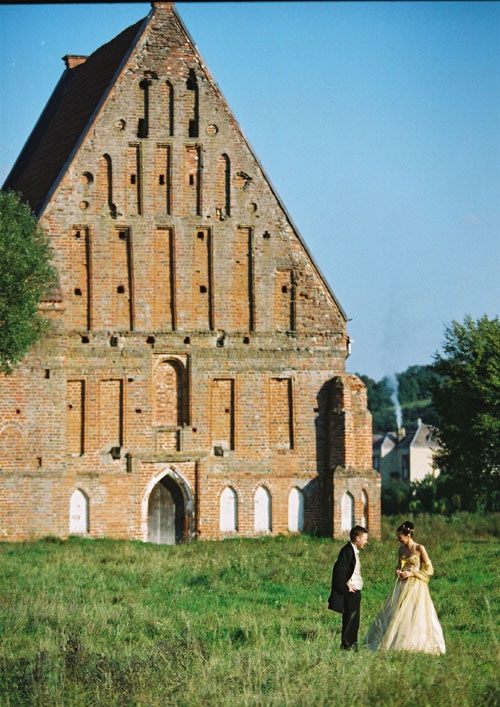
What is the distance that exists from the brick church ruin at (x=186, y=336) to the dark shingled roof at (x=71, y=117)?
1451 mm

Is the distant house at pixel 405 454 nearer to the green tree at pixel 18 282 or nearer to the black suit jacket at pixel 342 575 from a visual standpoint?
the green tree at pixel 18 282

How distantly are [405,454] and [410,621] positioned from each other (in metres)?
81.6

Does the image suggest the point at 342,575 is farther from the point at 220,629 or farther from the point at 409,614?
the point at 220,629

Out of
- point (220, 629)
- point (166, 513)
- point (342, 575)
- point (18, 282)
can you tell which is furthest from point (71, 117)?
point (342, 575)

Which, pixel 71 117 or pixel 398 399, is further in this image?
pixel 398 399

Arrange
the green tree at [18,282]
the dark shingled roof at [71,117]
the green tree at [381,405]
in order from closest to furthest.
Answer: the green tree at [18,282] < the dark shingled roof at [71,117] < the green tree at [381,405]

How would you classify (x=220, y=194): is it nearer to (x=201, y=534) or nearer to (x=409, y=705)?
(x=201, y=534)

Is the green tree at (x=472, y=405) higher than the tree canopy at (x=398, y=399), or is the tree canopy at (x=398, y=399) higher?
the tree canopy at (x=398, y=399)

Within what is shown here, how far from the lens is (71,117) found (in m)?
36.5

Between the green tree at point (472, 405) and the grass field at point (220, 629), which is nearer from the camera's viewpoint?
the grass field at point (220, 629)

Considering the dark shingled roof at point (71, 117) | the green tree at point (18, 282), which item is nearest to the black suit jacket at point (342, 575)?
the green tree at point (18, 282)

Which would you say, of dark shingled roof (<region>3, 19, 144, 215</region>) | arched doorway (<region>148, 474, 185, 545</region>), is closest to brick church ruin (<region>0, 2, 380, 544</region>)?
arched doorway (<region>148, 474, 185, 545</region>)

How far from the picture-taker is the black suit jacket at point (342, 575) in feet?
46.2

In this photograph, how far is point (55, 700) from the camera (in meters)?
12.0
